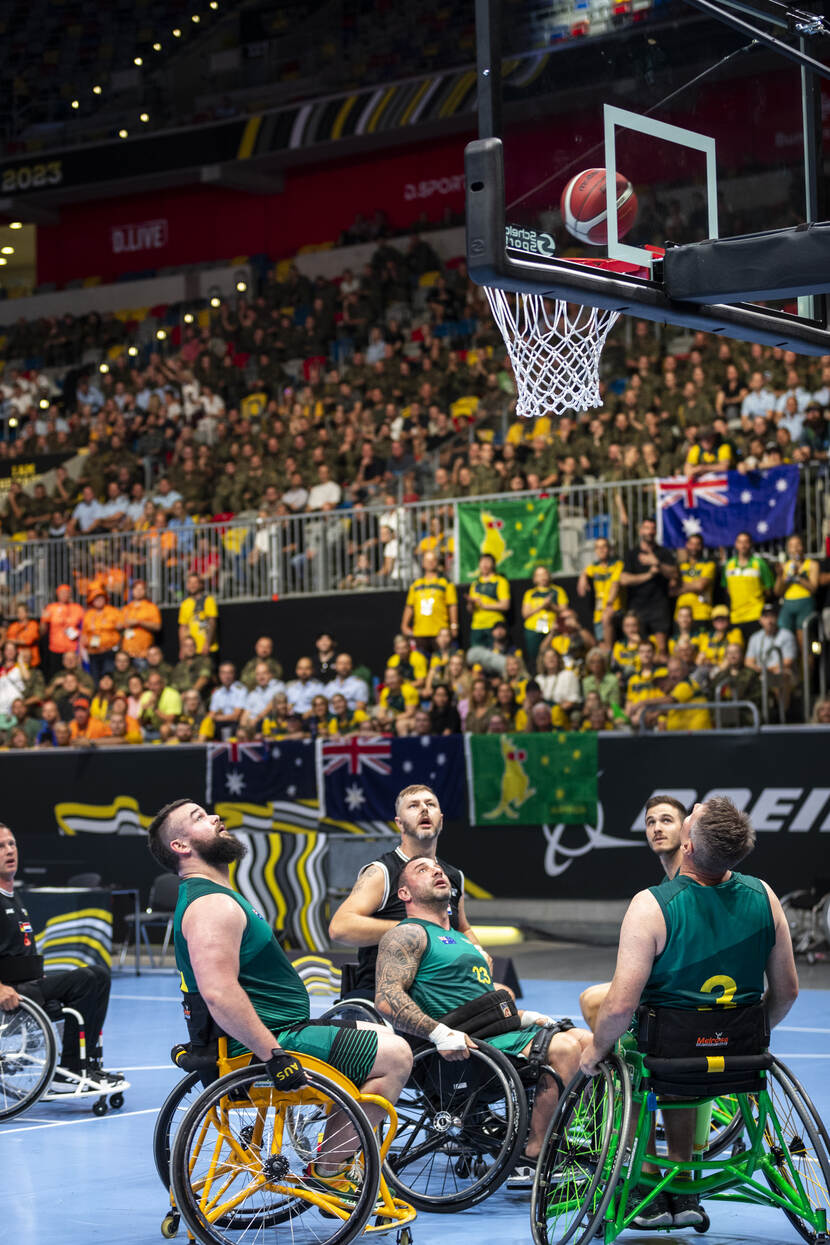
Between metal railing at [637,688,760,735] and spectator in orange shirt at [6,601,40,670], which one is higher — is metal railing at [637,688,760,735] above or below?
below

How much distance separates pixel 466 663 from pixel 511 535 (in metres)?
1.66

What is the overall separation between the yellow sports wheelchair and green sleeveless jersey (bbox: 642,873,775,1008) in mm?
1199

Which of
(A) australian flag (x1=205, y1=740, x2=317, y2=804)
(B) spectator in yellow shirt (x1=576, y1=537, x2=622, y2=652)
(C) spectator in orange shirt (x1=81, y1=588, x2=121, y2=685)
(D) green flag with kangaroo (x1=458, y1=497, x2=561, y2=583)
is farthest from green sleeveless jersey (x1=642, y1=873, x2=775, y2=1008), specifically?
(C) spectator in orange shirt (x1=81, y1=588, x2=121, y2=685)

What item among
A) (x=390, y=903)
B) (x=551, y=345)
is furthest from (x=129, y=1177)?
(x=551, y=345)

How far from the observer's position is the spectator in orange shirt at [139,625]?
71.3 ft

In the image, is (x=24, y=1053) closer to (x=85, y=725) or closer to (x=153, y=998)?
(x=153, y=998)

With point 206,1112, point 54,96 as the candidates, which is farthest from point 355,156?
point 206,1112

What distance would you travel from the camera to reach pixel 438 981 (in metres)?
6.96

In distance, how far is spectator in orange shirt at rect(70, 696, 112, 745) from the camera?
68.9 ft

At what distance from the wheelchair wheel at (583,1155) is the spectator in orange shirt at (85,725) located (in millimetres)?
15739

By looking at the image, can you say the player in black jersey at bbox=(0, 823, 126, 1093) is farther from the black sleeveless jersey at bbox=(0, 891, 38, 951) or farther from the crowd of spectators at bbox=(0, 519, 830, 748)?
the crowd of spectators at bbox=(0, 519, 830, 748)

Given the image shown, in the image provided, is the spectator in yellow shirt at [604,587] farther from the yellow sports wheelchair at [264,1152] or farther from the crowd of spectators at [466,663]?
the yellow sports wheelchair at [264,1152]

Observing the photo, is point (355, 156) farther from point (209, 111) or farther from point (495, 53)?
point (495, 53)

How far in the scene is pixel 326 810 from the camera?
18.2 metres
